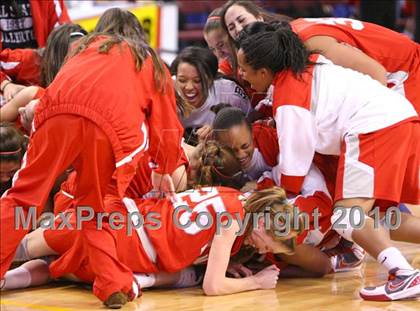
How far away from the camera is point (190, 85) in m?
4.35

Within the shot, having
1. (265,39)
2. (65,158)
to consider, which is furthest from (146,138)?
(265,39)

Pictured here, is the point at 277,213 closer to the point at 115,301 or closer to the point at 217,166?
the point at 217,166

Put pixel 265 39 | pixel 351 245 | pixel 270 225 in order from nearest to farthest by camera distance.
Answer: pixel 270 225, pixel 265 39, pixel 351 245

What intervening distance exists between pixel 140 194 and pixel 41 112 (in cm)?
82

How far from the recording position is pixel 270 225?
11.3ft

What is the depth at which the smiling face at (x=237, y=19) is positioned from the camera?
4.39 meters

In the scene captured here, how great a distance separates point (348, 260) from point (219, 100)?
3.37ft

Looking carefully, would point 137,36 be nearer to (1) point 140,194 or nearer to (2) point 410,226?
(1) point 140,194

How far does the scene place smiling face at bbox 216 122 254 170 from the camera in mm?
3836

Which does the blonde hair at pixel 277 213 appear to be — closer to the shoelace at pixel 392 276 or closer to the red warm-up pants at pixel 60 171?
the shoelace at pixel 392 276

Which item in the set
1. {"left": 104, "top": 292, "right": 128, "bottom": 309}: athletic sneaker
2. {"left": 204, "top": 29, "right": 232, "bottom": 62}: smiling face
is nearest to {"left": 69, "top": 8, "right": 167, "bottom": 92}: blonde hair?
{"left": 104, "top": 292, "right": 128, "bottom": 309}: athletic sneaker

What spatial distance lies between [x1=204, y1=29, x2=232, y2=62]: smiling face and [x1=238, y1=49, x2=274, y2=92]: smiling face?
807 millimetres

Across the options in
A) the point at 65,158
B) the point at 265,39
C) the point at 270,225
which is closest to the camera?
the point at 65,158

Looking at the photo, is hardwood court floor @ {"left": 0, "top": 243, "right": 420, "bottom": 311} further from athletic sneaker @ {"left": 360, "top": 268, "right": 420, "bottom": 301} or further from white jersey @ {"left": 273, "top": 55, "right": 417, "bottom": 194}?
white jersey @ {"left": 273, "top": 55, "right": 417, "bottom": 194}
